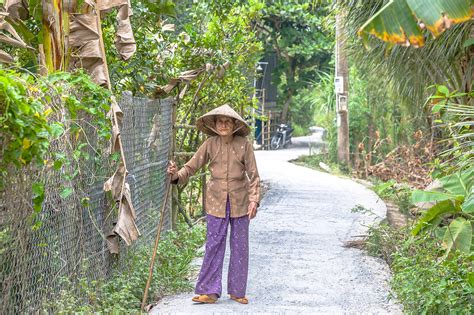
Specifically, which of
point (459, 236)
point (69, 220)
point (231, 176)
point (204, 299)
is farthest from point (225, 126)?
point (459, 236)

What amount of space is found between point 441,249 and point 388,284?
2.49 ft

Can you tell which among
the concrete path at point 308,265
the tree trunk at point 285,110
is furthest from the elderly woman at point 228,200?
the tree trunk at point 285,110

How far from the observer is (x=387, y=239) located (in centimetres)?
1030

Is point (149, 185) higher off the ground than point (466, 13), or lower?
lower

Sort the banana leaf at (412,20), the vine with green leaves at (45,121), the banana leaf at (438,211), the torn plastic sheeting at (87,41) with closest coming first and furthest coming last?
1. the vine with green leaves at (45,121)
2. the banana leaf at (412,20)
3. the banana leaf at (438,211)
4. the torn plastic sheeting at (87,41)

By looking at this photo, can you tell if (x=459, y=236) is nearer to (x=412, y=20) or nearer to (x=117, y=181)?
(x=412, y=20)

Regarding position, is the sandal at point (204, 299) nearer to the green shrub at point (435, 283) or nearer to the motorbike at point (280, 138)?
the green shrub at point (435, 283)

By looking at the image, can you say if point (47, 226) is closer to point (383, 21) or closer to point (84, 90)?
point (84, 90)

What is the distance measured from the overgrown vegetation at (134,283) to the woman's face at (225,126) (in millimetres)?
1518

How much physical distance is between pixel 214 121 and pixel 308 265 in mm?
2233

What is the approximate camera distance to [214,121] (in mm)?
8258

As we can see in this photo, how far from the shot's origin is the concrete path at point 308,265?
25.1 ft

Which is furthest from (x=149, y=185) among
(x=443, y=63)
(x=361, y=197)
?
(x=361, y=197)

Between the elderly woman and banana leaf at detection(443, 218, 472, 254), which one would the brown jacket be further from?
banana leaf at detection(443, 218, 472, 254)
